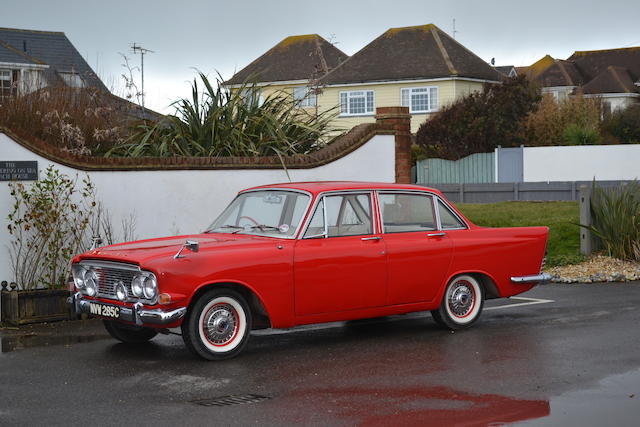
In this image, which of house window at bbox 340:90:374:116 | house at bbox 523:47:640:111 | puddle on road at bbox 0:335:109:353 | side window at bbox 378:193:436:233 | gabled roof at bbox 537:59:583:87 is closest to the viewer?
puddle on road at bbox 0:335:109:353

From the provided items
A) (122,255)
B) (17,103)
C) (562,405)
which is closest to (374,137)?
(17,103)

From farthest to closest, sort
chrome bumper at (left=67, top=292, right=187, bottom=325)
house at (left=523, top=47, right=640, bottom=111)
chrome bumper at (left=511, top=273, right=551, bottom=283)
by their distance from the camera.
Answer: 1. house at (left=523, top=47, right=640, bottom=111)
2. chrome bumper at (left=511, top=273, right=551, bottom=283)
3. chrome bumper at (left=67, top=292, right=187, bottom=325)

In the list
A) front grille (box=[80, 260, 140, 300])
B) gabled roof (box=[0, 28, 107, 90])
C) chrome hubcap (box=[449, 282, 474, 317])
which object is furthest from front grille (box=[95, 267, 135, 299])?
gabled roof (box=[0, 28, 107, 90])

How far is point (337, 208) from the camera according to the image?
955 centimetres

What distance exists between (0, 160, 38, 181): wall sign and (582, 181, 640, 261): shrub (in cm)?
890

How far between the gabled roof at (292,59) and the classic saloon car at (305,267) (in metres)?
43.8

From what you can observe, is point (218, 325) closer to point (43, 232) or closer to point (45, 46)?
point (43, 232)

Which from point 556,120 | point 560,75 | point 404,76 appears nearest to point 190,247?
point 556,120

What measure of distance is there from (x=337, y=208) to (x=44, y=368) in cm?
316

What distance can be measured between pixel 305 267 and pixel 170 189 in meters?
4.34

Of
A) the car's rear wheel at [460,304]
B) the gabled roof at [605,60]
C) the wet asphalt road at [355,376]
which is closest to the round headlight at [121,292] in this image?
the wet asphalt road at [355,376]

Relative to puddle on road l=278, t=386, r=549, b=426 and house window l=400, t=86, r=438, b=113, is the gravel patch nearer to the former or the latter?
puddle on road l=278, t=386, r=549, b=426

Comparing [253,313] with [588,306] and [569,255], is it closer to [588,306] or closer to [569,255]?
[588,306]

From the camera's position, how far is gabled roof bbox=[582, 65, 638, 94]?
220 ft
